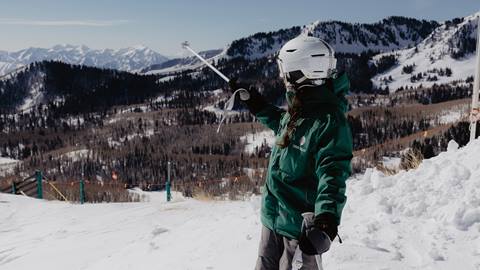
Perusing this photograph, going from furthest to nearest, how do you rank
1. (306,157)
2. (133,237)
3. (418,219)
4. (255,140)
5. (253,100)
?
(255,140)
(133,237)
(418,219)
(253,100)
(306,157)

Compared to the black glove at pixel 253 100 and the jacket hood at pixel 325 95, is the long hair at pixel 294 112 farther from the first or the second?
the black glove at pixel 253 100

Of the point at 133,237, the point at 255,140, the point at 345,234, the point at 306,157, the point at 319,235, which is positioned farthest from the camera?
the point at 255,140

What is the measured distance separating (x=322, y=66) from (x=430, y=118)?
174 meters

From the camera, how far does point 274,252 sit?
3.22 m

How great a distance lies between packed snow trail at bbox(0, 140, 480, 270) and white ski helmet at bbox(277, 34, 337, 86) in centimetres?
214

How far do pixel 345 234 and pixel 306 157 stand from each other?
8.38 ft

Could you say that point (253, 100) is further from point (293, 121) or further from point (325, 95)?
point (325, 95)

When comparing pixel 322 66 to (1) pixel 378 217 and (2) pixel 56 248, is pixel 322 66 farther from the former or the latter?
(2) pixel 56 248

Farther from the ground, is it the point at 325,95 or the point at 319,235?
the point at 325,95

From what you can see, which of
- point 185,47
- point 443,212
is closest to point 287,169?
point 185,47

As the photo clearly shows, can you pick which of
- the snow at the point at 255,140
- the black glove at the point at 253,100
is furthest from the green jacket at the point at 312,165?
→ the snow at the point at 255,140

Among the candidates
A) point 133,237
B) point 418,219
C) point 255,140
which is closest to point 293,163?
point 418,219

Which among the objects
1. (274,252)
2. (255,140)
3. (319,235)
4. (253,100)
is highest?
(253,100)

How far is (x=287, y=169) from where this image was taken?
300 cm
